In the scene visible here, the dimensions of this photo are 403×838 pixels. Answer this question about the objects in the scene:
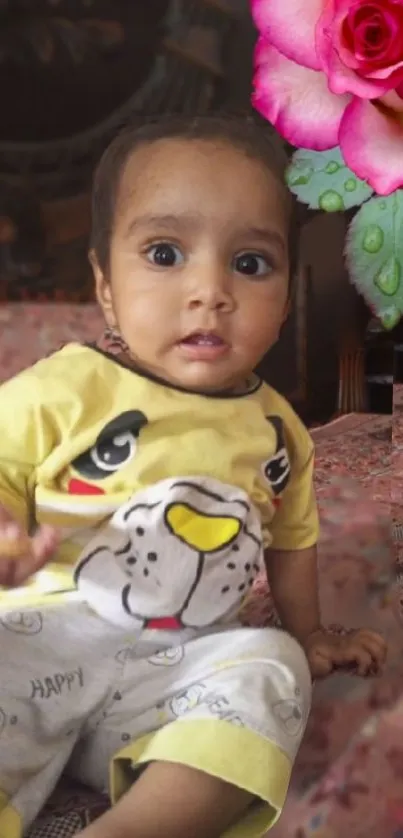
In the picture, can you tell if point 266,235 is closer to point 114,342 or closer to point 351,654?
point 114,342

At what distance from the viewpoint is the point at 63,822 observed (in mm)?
412

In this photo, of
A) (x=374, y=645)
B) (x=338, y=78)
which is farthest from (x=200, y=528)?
(x=338, y=78)

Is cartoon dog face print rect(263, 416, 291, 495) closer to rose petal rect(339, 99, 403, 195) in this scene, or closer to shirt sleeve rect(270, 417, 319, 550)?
shirt sleeve rect(270, 417, 319, 550)

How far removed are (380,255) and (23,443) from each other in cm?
21

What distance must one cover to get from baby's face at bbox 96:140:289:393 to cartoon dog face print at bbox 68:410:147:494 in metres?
0.04

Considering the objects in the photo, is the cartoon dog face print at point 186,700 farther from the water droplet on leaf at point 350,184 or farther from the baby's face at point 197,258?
the water droplet on leaf at point 350,184

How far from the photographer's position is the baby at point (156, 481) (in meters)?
0.44

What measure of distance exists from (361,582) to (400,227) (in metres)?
0.21

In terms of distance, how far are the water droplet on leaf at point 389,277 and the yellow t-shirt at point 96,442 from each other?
0.33 ft

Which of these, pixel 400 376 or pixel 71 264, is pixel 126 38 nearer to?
pixel 71 264

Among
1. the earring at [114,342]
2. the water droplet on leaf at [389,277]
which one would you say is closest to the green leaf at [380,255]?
the water droplet on leaf at [389,277]

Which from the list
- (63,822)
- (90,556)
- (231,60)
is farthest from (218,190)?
(63,822)

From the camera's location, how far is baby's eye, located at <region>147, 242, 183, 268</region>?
0.47 m

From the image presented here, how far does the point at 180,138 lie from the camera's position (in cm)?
48
